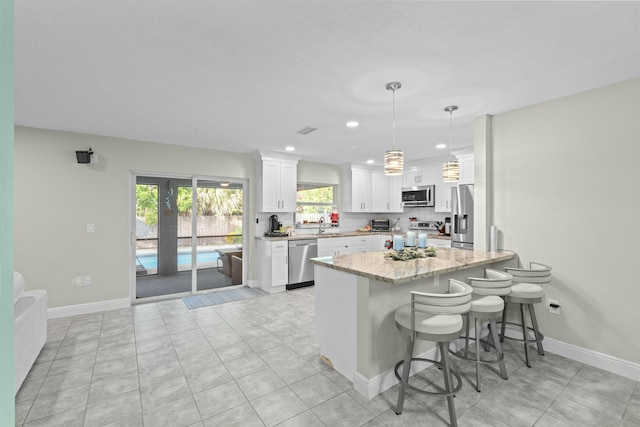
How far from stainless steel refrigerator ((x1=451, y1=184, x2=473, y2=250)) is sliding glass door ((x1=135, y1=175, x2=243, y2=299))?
3.75 metres

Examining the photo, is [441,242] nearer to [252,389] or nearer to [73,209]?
[252,389]

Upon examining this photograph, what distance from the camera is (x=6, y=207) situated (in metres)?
1.04

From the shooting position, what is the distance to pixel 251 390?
7.67ft

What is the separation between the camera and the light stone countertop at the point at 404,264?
2.15m

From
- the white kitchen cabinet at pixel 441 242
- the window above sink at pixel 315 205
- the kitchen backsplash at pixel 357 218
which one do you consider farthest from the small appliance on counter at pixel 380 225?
the white kitchen cabinet at pixel 441 242

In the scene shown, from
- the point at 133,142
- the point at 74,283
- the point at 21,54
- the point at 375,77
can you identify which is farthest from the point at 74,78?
the point at 74,283

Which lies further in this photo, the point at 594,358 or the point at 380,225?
the point at 380,225

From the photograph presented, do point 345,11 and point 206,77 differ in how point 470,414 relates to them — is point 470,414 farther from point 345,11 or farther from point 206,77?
point 206,77

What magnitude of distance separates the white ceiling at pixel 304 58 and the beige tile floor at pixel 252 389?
8.31 ft

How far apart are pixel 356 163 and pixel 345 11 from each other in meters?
4.97

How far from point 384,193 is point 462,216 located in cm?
258

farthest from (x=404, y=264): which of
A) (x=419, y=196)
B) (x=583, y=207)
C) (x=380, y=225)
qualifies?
(x=380, y=225)

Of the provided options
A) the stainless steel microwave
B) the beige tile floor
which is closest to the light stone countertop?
the beige tile floor

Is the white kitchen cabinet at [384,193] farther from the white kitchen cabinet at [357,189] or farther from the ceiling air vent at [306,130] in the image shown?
the ceiling air vent at [306,130]
